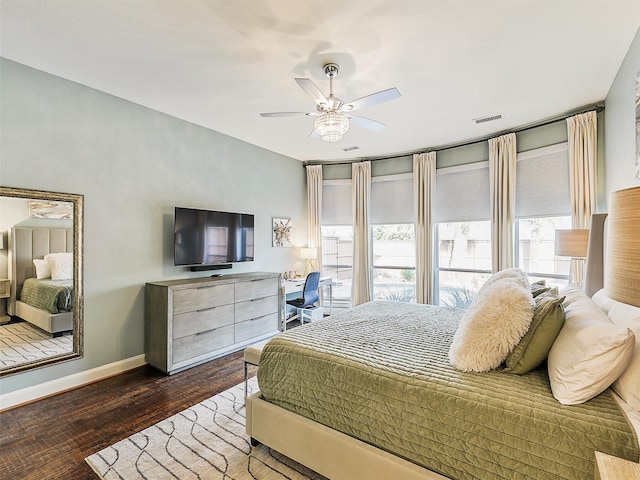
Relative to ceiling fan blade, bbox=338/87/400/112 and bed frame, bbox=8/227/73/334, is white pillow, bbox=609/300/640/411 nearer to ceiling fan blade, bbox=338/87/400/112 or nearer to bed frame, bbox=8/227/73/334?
ceiling fan blade, bbox=338/87/400/112

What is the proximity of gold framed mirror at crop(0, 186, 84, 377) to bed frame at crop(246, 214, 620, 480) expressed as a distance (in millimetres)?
2101

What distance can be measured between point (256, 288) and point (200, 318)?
85 cm

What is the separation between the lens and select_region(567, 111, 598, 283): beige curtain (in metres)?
3.40

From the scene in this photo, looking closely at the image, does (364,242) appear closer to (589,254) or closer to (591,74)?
(589,254)

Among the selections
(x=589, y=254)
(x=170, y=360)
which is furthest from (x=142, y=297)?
(x=589, y=254)

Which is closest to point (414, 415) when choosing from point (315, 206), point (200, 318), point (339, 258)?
point (200, 318)

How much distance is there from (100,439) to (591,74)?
491cm

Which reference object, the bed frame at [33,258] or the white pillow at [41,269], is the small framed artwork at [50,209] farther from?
the white pillow at [41,269]

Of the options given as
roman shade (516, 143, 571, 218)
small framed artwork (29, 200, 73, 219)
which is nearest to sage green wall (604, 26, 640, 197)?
roman shade (516, 143, 571, 218)

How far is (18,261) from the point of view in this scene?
2.64 meters

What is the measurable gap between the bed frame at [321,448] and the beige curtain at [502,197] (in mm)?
3431

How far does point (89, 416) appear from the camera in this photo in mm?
2469

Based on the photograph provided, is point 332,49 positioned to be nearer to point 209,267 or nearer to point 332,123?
point 332,123

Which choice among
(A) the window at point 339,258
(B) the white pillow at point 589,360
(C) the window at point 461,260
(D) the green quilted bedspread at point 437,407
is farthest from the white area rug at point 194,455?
(C) the window at point 461,260
